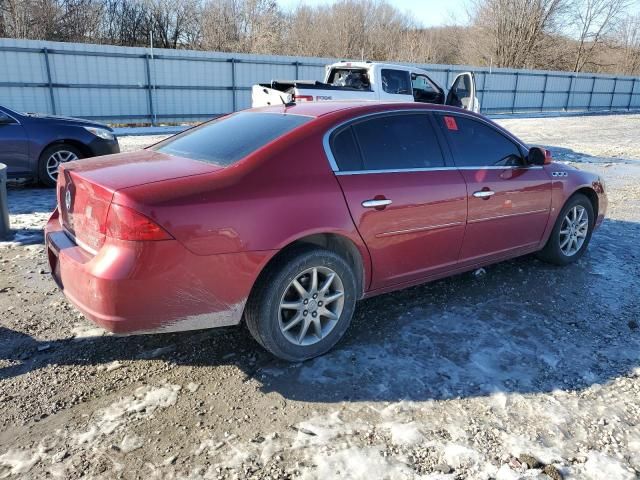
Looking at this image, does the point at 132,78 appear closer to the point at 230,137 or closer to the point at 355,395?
the point at 230,137

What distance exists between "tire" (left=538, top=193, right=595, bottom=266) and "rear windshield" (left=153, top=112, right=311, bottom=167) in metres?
2.93

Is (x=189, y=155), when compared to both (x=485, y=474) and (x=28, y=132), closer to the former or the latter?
(x=485, y=474)

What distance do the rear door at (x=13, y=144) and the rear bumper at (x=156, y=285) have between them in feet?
17.7

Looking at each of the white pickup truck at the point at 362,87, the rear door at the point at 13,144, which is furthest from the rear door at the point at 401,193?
the white pickup truck at the point at 362,87

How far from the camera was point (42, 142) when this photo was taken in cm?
764

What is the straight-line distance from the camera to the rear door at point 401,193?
11.3ft

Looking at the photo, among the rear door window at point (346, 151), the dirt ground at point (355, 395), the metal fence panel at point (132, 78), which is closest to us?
the dirt ground at point (355, 395)

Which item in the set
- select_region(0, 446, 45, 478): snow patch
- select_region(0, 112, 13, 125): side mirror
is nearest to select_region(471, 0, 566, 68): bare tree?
select_region(0, 112, 13, 125): side mirror

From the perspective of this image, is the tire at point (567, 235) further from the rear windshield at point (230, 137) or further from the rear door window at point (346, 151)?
the rear windshield at point (230, 137)

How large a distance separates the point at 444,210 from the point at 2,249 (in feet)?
14.3

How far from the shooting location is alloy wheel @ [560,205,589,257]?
17.0 feet

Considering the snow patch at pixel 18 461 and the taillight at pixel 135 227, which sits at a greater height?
the taillight at pixel 135 227

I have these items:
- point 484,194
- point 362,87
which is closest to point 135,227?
point 484,194

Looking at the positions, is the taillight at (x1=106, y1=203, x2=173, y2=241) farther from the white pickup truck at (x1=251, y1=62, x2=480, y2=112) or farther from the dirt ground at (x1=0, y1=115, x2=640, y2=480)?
the white pickup truck at (x1=251, y1=62, x2=480, y2=112)
